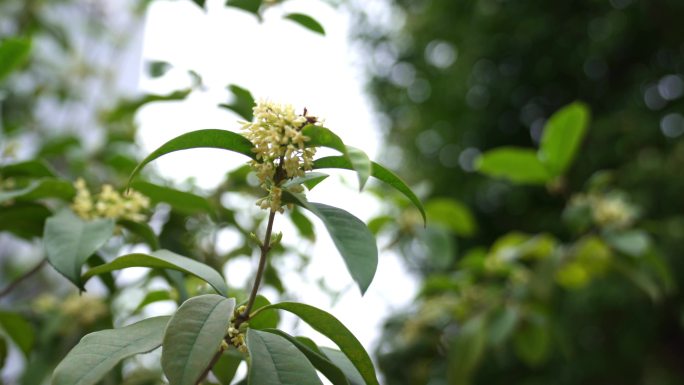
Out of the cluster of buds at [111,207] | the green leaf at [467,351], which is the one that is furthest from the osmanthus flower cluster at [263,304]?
the green leaf at [467,351]

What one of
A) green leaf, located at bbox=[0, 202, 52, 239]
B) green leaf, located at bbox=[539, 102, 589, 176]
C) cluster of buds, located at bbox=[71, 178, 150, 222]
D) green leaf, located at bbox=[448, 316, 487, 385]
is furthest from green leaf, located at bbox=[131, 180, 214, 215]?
green leaf, located at bbox=[539, 102, 589, 176]

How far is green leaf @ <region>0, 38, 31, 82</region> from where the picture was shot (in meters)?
0.98

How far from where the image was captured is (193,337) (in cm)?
53

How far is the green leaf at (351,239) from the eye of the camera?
55 cm

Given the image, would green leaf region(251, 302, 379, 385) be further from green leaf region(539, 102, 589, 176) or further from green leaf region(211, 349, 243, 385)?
green leaf region(539, 102, 589, 176)

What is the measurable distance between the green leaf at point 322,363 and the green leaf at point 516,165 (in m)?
0.97

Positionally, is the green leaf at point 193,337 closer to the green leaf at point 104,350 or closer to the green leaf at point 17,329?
the green leaf at point 104,350

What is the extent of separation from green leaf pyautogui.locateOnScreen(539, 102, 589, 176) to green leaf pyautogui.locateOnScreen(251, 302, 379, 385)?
38.2 inches

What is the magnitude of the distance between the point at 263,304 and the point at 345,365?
11 centimetres

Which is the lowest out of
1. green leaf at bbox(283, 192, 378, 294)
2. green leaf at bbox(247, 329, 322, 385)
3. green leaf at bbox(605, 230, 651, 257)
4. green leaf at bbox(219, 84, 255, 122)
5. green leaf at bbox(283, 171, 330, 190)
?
green leaf at bbox(247, 329, 322, 385)

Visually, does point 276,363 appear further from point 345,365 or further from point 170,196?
point 170,196

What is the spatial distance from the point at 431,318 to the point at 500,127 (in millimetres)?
4423

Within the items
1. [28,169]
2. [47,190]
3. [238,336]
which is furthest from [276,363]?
[28,169]

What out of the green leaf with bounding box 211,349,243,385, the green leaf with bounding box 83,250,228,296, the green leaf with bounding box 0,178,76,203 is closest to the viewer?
the green leaf with bounding box 83,250,228,296
